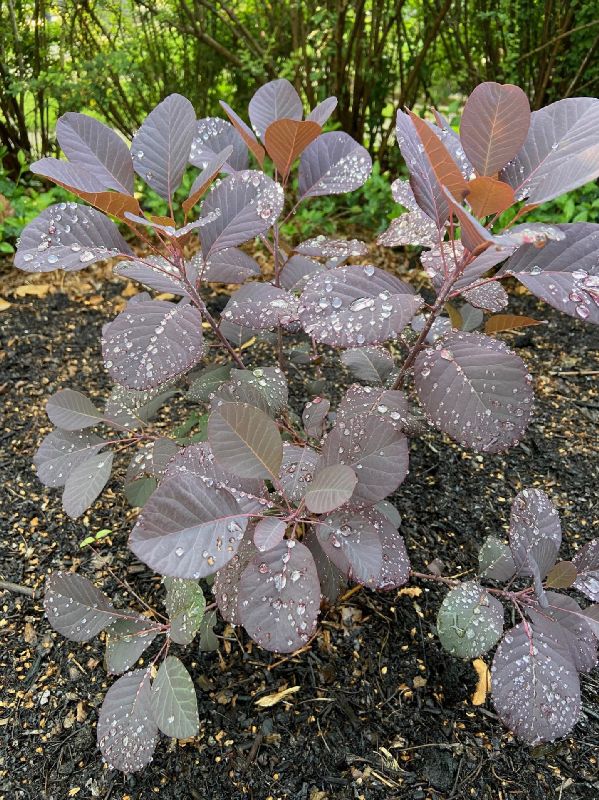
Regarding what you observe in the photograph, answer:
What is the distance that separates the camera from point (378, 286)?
877 millimetres

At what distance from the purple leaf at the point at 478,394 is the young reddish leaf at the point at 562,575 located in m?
0.30

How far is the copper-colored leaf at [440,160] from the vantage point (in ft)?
2.27

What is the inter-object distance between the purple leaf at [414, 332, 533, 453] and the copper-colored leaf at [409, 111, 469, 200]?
24 centimetres

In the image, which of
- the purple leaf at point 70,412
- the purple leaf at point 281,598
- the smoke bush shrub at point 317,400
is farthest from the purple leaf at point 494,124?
the purple leaf at point 70,412

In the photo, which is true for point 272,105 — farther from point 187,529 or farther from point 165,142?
point 187,529

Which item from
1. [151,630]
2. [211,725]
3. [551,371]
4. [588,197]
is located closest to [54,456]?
[151,630]

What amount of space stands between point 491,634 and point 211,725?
61 cm

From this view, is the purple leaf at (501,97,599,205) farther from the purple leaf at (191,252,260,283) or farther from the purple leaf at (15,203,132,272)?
the purple leaf at (15,203,132,272)

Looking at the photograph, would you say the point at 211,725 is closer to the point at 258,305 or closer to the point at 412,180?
the point at 258,305

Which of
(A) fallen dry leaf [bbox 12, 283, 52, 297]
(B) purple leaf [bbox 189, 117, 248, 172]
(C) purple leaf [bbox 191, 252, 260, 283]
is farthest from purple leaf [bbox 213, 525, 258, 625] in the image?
(A) fallen dry leaf [bbox 12, 283, 52, 297]

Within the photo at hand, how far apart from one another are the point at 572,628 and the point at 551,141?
0.77 m

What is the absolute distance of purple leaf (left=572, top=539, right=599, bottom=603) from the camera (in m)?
1.05

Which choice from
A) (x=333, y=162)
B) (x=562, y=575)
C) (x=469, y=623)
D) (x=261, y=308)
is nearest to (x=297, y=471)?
(x=261, y=308)

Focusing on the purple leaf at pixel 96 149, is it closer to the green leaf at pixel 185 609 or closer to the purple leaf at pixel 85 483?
the purple leaf at pixel 85 483
